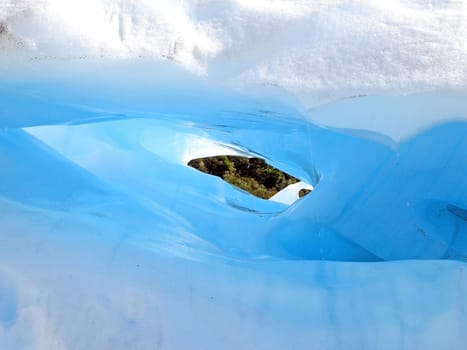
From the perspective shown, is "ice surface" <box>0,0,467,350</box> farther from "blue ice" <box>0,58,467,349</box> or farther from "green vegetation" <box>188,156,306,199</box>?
"green vegetation" <box>188,156,306,199</box>

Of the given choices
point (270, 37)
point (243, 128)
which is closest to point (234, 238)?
point (243, 128)

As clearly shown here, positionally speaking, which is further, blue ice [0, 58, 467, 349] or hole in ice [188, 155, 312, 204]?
hole in ice [188, 155, 312, 204]

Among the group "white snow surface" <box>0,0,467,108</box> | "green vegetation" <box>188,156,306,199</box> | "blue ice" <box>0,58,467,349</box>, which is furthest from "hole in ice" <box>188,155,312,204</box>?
"white snow surface" <box>0,0,467,108</box>

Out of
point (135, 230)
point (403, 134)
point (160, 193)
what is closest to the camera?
point (403, 134)

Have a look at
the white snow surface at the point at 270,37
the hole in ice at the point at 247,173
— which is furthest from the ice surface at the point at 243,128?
the hole in ice at the point at 247,173

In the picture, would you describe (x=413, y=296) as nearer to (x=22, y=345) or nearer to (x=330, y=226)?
(x=330, y=226)

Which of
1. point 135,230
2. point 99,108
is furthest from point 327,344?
point 99,108
